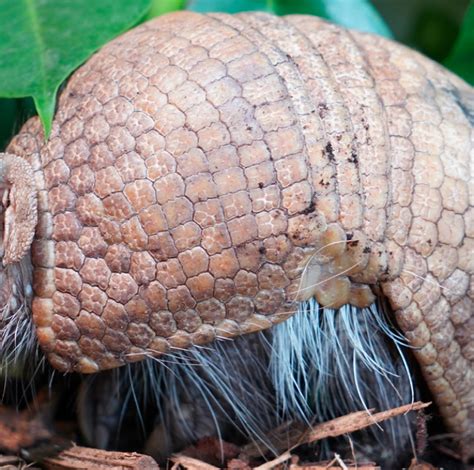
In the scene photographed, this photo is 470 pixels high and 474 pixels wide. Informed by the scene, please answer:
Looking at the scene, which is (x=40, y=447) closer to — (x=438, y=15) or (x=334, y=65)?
(x=334, y=65)

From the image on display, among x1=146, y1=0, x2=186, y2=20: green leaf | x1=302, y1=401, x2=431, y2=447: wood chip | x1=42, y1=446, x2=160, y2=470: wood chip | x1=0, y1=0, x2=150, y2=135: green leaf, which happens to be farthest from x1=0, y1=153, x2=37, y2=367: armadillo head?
x1=146, y1=0, x2=186, y2=20: green leaf

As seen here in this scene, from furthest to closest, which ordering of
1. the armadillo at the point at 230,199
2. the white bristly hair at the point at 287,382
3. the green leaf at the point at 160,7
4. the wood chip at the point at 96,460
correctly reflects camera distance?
the green leaf at the point at 160,7 < the white bristly hair at the point at 287,382 < the wood chip at the point at 96,460 < the armadillo at the point at 230,199

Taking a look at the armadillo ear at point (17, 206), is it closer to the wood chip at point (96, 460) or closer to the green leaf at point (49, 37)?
the green leaf at point (49, 37)

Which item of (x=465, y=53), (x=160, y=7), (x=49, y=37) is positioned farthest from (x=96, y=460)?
(x=465, y=53)

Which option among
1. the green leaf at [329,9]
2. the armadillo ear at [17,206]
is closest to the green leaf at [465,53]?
the green leaf at [329,9]

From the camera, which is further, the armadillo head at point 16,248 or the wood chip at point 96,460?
the wood chip at point 96,460

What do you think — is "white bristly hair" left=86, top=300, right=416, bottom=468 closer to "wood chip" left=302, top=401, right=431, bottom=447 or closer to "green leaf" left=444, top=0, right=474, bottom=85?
"wood chip" left=302, top=401, right=431, bottom=447

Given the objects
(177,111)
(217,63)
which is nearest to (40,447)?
(177,111)
